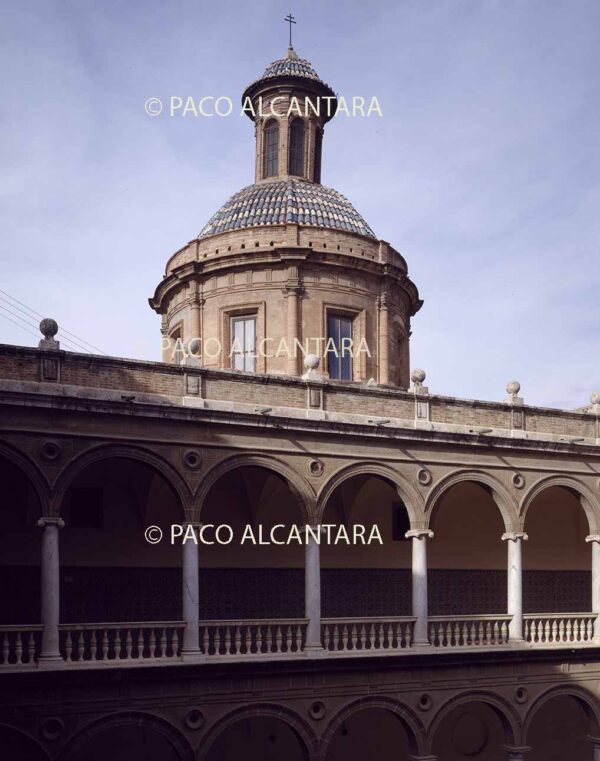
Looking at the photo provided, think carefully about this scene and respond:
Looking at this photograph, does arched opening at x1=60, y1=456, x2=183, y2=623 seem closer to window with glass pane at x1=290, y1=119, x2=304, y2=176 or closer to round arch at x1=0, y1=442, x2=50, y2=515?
round arch at x1=0, y1=442, x2=50, y2=515

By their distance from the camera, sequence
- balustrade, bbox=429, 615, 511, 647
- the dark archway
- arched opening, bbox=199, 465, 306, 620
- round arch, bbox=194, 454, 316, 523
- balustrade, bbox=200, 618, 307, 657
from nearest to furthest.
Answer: balustrade, bbox=200, 618, 307, 657 < round arch, bbox=194, 454, 316, 523 < balustrade, bbox=429, 615, 511, 647 < arched opening, bbox=199, 465, 306, 620 < the dark archway

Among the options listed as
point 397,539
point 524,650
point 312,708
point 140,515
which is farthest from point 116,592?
point 524,650

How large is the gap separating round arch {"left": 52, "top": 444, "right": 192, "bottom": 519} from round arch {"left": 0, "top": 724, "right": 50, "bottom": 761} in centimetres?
321

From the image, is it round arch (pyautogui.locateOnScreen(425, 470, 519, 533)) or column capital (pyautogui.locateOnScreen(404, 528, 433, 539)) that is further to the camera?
round arch (pyautogui.locateOnScreen(425, 470, 519, 533))

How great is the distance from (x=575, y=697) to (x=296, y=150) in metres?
14.9

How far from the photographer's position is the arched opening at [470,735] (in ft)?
72.4

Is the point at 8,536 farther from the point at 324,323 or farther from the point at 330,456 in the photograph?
the point at 324,323

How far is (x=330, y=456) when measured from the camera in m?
18.5

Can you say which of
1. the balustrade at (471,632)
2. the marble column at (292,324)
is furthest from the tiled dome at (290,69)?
the balustrade at (471,632)

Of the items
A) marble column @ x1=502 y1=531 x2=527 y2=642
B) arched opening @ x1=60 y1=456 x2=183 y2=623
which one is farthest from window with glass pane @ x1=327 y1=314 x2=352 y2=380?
marble column @ x1=502 y1=531 x2=527 y2=642

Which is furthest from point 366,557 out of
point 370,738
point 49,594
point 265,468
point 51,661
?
point 51,661

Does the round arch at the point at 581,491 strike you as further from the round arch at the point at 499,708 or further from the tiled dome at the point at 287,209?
the tiled dome at the point at 287,209

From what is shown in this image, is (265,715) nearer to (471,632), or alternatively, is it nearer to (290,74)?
(471,632)

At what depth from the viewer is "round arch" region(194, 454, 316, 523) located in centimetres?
1727
